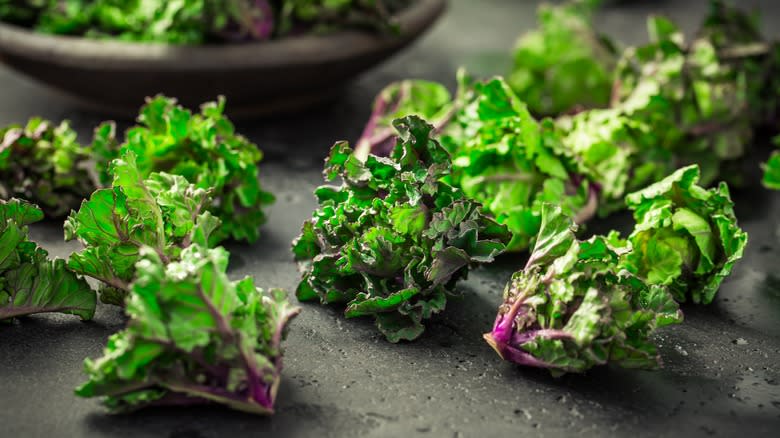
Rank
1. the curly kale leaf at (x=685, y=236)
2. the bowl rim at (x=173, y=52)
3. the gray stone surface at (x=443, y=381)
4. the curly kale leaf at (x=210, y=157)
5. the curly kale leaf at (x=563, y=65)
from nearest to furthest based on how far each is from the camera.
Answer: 1. the gray stone surface at (x=443, y=381)
2. the curly kale leaf at (x=685, y=236)
3. the curly kale leaf at (x=210, y=157)
4. the bowl rim at (x=173, y=52)
5. the curly kale leaf at (x=563, y=65)

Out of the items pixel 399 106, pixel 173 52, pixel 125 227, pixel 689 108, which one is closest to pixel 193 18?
pixel 173 52

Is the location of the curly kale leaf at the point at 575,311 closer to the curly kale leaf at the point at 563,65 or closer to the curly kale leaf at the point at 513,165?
the curly kale leaf at the point at 513,165

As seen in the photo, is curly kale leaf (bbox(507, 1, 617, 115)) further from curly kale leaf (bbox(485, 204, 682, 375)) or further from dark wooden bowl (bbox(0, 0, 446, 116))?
curly kale leaf (bbox(485, 204, 682, 375))

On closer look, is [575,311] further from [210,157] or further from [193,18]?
[193,18]

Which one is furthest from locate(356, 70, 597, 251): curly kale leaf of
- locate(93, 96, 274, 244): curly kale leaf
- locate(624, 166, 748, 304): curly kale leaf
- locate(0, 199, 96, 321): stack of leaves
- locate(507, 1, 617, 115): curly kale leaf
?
locate(0, 199, 96, 321): stack of leaves

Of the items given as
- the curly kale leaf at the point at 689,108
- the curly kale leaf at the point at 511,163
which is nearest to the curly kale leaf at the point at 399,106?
the curly kale leaf at the point at 511,163

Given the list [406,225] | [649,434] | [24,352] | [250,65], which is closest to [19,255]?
[24,352]
